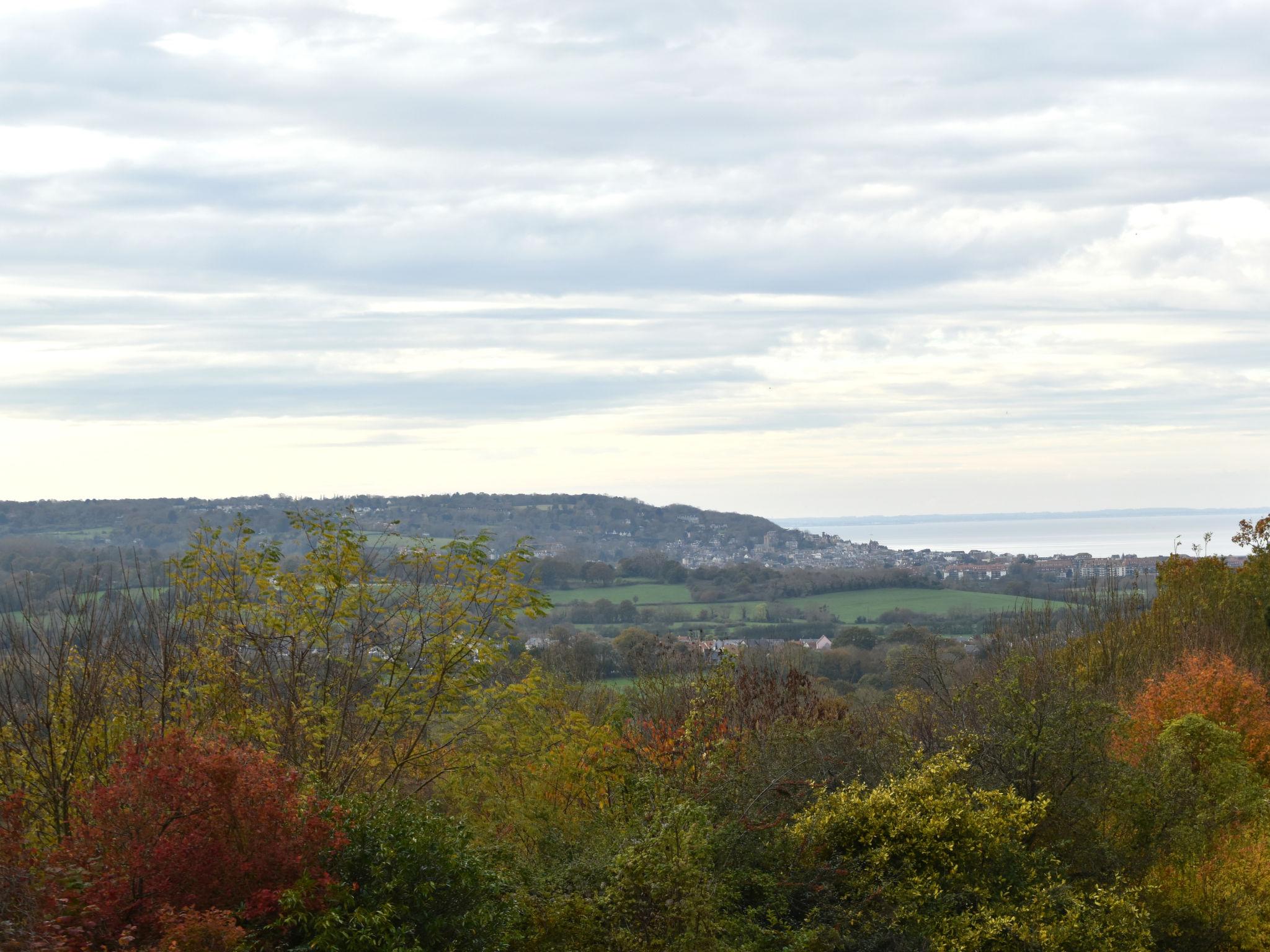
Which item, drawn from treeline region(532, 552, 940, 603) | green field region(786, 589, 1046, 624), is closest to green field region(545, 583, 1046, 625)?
green field region(786, 589, 1046, 624)

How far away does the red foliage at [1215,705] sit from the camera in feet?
60.3

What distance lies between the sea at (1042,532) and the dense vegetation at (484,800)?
2781 inches

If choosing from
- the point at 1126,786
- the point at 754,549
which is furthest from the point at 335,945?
the point at 754,549

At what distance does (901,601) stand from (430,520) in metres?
30.8

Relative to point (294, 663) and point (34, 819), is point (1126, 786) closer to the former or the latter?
point (294, 663)

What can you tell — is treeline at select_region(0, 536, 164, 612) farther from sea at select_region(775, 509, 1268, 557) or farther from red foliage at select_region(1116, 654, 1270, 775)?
sea at select_region(775, 509, 1268, 557)

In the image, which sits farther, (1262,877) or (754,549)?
(754,549)

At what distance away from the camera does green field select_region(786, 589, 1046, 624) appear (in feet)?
223

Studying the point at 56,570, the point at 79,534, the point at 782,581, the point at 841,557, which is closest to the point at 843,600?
the point at 782,581

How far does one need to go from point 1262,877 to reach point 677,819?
6684 mm

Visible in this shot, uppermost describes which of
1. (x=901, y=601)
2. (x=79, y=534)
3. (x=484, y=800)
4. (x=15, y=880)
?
(x=79, y=534)

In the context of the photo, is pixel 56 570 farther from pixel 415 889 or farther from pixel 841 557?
pixel 841 557

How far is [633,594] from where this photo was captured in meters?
75.6

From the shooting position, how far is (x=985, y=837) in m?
11.2
